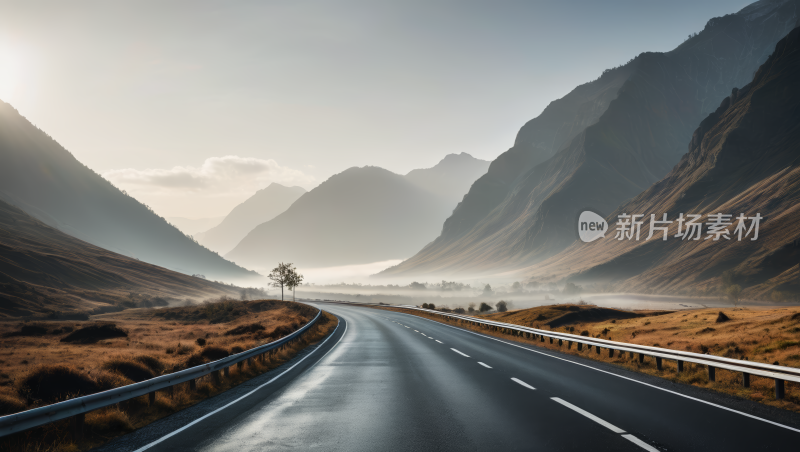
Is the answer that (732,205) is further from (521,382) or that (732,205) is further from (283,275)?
(521,382)

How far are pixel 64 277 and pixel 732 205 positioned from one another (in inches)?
6181

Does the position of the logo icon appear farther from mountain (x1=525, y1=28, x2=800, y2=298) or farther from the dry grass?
the dry grass

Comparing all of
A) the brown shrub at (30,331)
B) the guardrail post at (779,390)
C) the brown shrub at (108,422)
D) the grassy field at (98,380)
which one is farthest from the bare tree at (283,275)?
the guardrail post at (779,390)

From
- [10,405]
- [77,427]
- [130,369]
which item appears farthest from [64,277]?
[77,427]

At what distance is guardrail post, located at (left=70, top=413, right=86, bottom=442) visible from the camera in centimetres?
757

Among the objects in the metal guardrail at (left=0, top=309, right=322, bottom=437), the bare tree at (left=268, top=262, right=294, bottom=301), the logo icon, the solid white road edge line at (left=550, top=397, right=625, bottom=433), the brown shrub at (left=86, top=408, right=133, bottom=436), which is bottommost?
the solid white road edge line at (left=550, top=397, right=625, bottom=433)

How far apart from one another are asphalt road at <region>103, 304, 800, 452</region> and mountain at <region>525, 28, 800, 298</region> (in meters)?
110

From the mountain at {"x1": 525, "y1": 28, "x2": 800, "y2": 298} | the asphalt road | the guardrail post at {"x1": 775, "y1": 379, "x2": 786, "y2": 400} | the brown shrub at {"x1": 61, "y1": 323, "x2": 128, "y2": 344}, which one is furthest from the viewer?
the mountain at {"x1": 525, "y1": 28, "x2": 800, "y2": 298}

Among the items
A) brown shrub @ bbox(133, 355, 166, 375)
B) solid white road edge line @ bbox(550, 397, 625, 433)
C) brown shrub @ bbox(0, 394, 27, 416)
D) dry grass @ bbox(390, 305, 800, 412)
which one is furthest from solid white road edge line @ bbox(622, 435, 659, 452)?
brown shrub @ bbox(133, 355, 166, 375)

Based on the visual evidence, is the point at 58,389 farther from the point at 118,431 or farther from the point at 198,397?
the point at 118,431

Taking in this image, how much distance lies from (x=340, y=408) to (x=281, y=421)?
1.36 meters

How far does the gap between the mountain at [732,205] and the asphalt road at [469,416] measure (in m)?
110

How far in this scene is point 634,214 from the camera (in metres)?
168

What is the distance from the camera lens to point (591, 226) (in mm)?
186875
